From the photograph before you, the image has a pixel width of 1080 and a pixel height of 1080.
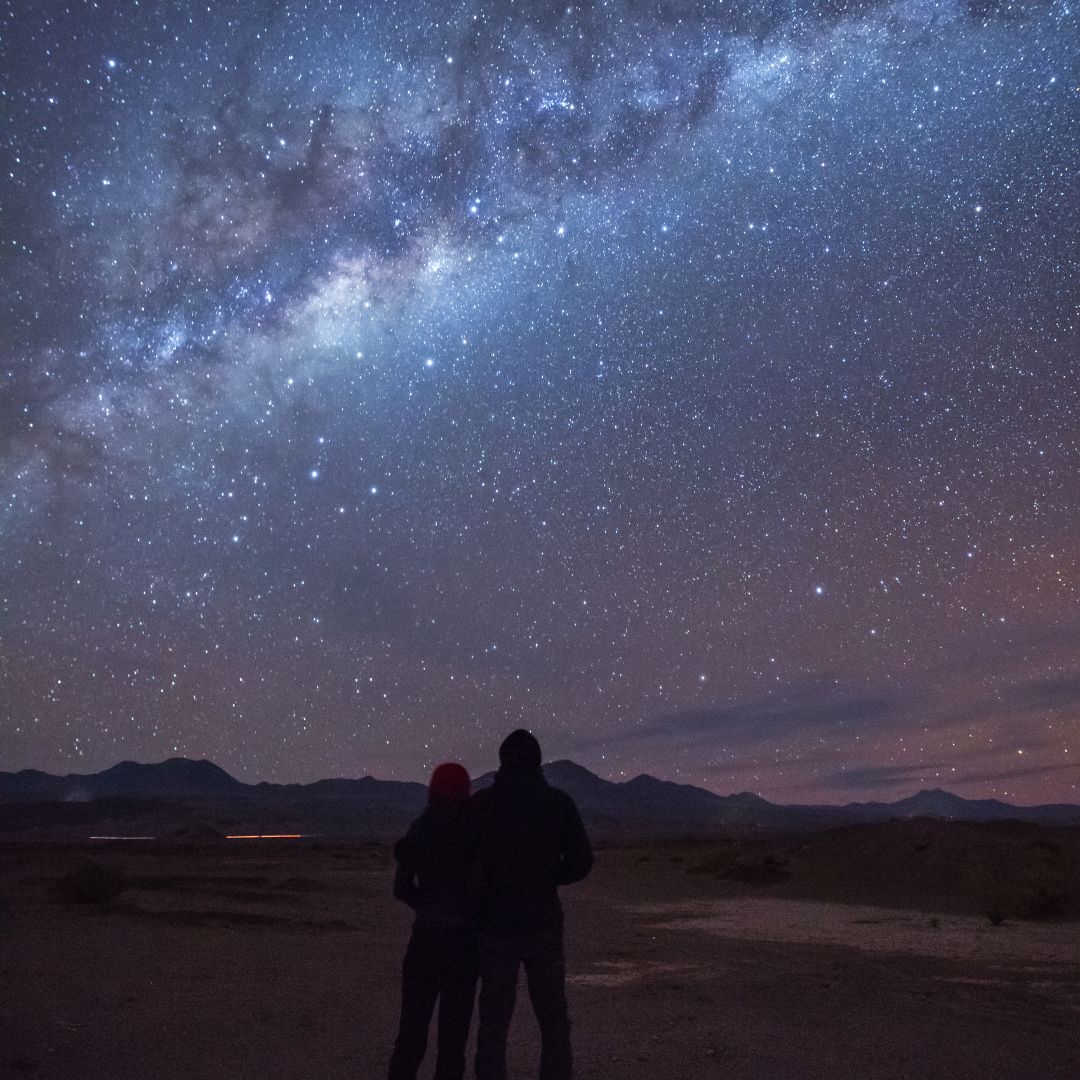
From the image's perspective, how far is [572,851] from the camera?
601 centimetres

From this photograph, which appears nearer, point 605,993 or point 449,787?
point 449,787

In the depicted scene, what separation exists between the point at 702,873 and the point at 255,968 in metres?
27.5

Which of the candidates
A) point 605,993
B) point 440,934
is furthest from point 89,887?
point 440,934

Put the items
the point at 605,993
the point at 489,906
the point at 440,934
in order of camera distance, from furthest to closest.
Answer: the point at 605,993, the point at 440,934, the point at 489,906

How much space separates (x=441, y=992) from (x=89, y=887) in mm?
19866

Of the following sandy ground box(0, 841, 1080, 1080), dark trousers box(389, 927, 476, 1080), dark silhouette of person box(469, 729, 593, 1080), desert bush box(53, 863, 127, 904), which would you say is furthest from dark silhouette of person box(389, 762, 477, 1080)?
desert bush box(53, 863, 127, 904)

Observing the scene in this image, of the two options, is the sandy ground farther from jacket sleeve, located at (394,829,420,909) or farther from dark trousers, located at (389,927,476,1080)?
jacket sleeve, located at (394,829,420,909)

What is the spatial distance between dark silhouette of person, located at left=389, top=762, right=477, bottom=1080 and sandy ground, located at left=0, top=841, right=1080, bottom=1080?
2.46 meters

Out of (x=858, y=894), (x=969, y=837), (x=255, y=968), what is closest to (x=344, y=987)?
(x=255, y=968)

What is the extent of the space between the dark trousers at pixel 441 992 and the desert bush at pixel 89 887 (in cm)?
1926

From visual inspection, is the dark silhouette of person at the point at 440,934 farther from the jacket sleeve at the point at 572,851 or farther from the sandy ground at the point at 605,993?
the sandy ground at the point at 605,993

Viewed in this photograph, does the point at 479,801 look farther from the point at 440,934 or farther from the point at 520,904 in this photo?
the point at 440,934

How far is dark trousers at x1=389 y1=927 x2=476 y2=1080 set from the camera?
5.85 metres

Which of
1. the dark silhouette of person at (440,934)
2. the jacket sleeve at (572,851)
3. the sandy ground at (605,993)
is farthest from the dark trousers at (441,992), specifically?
the sandy ground at (605,993)
